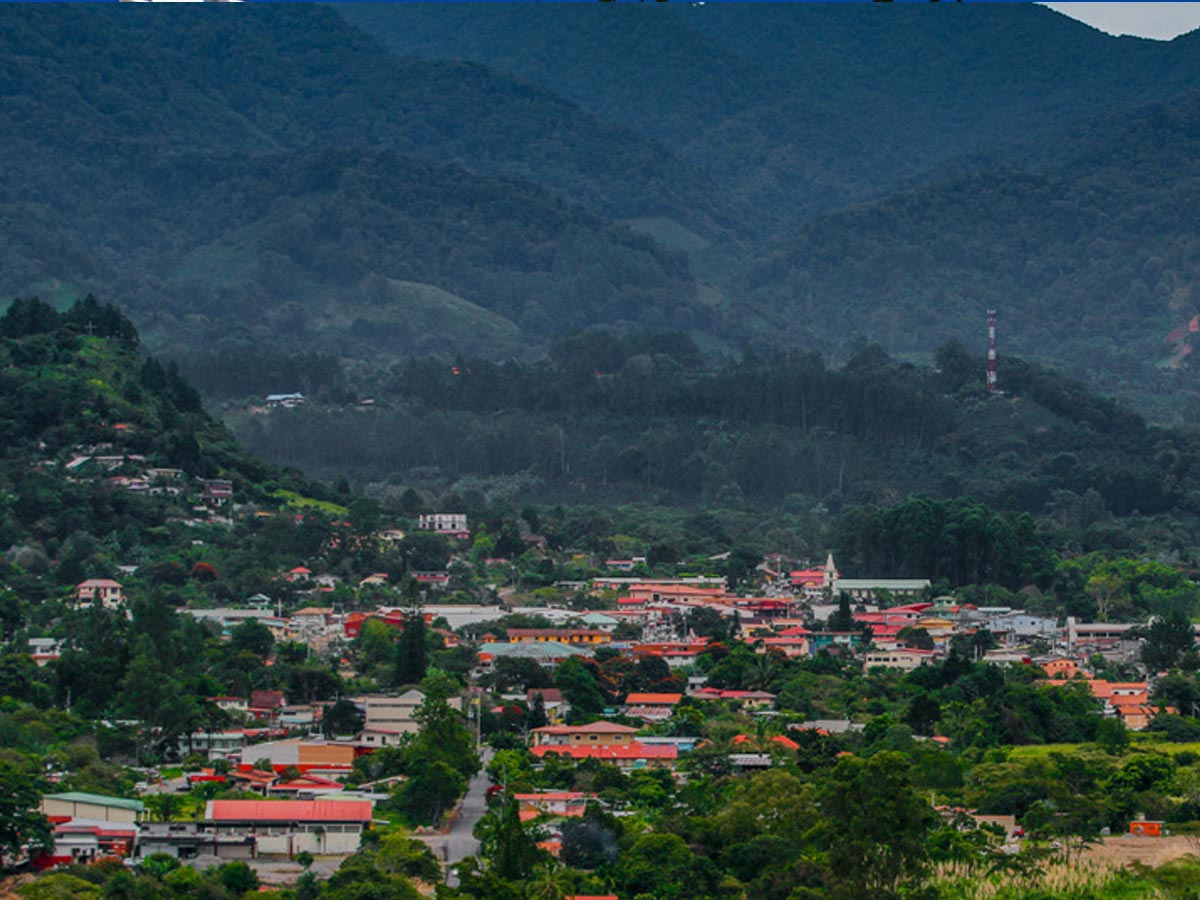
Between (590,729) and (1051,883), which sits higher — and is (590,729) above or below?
above

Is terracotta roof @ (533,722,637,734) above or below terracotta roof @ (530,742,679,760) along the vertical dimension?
above

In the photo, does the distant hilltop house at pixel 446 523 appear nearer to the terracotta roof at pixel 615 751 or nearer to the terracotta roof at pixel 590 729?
the terracotta roof at pixel 590 729

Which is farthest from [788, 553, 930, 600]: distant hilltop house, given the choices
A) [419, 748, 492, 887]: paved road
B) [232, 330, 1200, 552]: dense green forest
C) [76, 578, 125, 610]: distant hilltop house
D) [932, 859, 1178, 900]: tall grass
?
[932, 859, 1178, 900]: tall grass

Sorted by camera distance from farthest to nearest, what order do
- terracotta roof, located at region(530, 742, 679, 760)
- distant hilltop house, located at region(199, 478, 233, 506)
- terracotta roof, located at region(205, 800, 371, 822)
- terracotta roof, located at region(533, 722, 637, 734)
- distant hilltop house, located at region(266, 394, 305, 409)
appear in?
distant hilltop house, located at region(266, 394, 305, 409) → distant hilltop house, located at region(199, 478, 233, 506) → terracotta roof, located at region(533, 722, 637, 734) → terracotta roof, located at region(530, 742, 679, 760) → terracotta roof, located at region(205, 800, 371, 822)

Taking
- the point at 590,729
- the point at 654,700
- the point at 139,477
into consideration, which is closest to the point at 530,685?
the point at 654,700

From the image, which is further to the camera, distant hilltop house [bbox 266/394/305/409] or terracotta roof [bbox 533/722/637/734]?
distant hilltop house [bbox 266/394/305/409]

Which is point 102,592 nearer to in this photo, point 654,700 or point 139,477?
point 139,477

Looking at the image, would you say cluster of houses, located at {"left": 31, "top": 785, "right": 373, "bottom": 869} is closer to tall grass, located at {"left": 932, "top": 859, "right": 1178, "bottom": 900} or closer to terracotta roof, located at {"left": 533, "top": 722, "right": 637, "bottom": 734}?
terracotta roof, located at {"left": 533, "top": 722, "right": 637, "bottom": 734}
